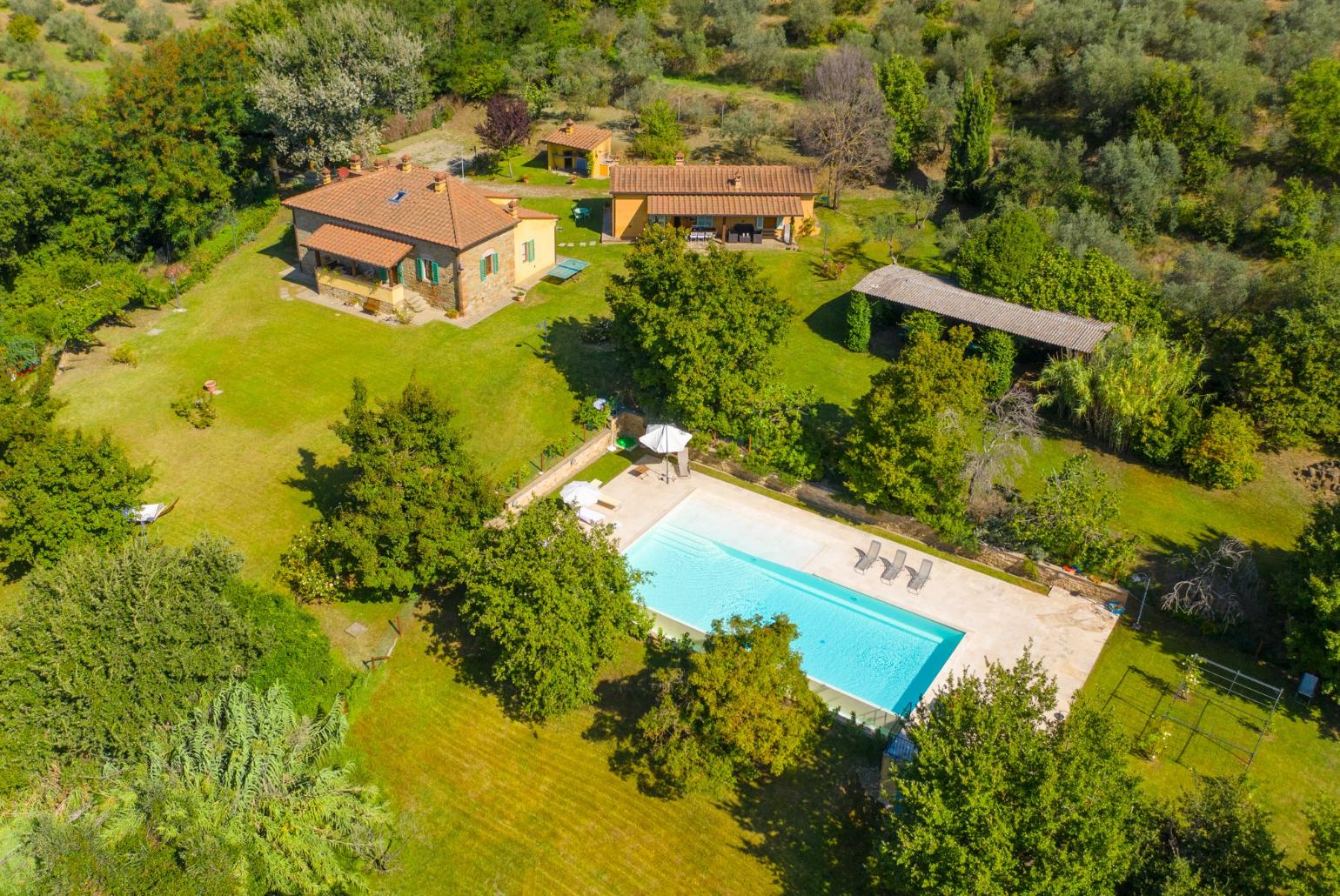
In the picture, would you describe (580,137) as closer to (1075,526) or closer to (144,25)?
(1075,526)

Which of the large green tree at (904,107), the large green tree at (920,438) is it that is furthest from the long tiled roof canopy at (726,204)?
the large green tree at (920,438)

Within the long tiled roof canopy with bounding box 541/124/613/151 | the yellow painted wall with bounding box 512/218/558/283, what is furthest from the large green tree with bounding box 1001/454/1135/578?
the long tiled roof canopy with bounding box 541/124/613/151

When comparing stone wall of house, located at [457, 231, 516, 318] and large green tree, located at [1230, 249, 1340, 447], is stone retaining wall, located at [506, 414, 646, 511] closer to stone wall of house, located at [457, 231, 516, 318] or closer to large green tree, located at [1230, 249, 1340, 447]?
stone wall of house, located at [457, 231, 516, 318]

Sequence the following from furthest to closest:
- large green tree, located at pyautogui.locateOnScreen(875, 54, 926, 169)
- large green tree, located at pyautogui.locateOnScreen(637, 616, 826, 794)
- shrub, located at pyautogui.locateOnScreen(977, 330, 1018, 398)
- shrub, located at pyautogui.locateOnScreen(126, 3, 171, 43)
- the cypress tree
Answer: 1. shrub, located at pyautogui.locateOnScreen(126, 3, 171, 43)
2. large green tree, located at pyautogui.locateOnScreen(875, 54, 926, 169)
3. the cypress tree
4. shrub, located at pyautogui.locateOnScreen(977, 330, 1018, 398)
5. large green tree, located at pyautogui.locateOnScreen(637, 616, 826, 794)

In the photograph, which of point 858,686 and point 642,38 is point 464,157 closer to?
point 642,38

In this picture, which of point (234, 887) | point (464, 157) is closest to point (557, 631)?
point (234, 887)

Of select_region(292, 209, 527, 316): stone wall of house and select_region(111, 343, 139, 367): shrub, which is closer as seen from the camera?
select_region(111, 343, 139, 367): shrub

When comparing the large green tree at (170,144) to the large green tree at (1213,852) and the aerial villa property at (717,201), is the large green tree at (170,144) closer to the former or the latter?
the aerial villa property at (717,201)
